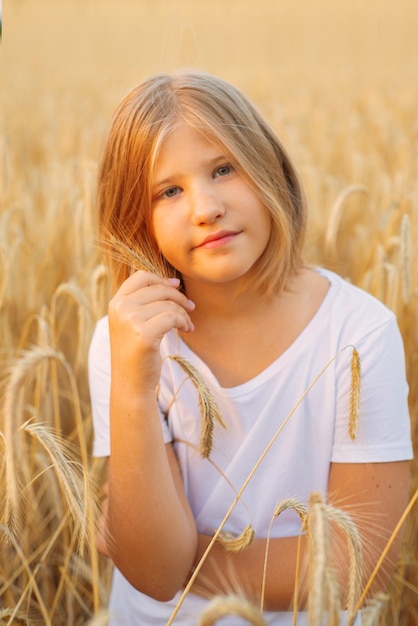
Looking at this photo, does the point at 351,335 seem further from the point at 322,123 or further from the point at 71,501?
the point at 322,123

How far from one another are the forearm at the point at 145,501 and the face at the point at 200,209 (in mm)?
257

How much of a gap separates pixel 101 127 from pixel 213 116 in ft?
13.5

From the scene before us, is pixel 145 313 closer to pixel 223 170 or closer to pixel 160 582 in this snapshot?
pixel 223 170

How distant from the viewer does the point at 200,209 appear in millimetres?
1208

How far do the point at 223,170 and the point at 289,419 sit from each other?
50 centimetres

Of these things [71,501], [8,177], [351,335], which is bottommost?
[71,501]

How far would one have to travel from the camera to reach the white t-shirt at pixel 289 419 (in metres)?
1.33

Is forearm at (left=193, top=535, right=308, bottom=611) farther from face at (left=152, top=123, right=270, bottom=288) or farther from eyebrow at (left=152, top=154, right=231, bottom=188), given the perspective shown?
eyebrow at (left=152, top=154, right=231, bottom=188)

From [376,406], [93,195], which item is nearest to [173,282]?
[376,406]

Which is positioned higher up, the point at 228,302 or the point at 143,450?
the point at 228,302

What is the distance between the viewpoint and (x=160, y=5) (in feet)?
38.7

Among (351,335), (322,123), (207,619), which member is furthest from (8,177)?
(322,123)

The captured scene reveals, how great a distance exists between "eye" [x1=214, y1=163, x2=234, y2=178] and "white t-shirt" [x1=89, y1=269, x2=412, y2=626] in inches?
13.3

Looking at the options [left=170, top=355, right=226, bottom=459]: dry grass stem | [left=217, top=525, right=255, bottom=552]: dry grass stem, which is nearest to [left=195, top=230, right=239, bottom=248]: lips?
[left=170, top=355, right=226, bottom=459]: dry grass stem
